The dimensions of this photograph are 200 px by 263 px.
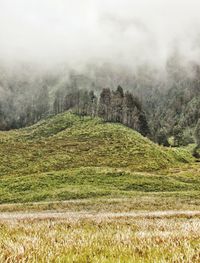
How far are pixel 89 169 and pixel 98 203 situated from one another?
137 feet

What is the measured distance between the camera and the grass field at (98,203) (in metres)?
6.29

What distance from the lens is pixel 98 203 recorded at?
4197 centimetres

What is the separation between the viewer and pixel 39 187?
6750cm

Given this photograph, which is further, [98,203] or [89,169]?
[89,169]

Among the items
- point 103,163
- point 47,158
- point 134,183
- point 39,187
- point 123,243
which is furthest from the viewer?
point 103,163

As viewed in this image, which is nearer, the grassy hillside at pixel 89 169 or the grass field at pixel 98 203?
the grass field at pixel 98 203

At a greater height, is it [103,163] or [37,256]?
[37,256]

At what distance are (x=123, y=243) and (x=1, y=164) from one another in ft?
324

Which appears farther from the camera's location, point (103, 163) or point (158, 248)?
point (103, 163)

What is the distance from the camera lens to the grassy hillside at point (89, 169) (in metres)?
64.1

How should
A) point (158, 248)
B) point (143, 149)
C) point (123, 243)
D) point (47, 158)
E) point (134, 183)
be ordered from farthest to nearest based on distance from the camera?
point (143, 149) < point (47, 158) < point (134, 183) < point (123, 243) < point (158, 248)

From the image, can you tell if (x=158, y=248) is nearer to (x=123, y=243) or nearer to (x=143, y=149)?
(x=123, y=243)

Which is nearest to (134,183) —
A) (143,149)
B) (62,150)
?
(62,150)

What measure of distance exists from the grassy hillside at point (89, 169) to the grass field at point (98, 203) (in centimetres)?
18
